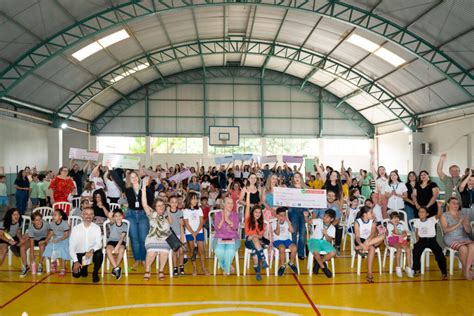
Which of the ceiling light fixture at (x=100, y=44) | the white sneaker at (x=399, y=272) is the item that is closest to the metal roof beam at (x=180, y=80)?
the ceiling light fixture at (x=100, y=44)

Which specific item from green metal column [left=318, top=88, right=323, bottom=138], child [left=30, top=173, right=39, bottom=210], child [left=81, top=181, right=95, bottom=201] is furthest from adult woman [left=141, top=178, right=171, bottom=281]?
green metal column [left=318, top=88, right=323, bottom=138]

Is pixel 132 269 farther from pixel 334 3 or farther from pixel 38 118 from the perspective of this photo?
pixel 38 118

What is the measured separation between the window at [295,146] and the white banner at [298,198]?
20483mm

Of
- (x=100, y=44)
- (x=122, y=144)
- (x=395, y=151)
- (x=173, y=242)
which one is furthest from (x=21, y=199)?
(x=395, y=151)

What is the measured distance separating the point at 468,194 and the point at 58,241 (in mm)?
7272

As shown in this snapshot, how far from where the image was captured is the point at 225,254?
6.91 metres

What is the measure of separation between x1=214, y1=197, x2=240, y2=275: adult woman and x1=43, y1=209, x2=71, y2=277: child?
98.2 inches

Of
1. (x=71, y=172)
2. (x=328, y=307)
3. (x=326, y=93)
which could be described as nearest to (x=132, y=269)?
(x=328, y=307)

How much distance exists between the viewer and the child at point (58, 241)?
22.4 ft

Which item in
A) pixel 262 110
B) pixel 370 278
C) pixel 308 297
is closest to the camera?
pixel 308 297

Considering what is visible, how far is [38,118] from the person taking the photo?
21.0m

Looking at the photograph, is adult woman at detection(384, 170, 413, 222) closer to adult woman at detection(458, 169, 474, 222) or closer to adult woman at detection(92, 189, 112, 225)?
adult woman at detection(458, 169, 474, 222)

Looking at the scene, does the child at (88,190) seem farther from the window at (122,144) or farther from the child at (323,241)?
the window at (122,144)

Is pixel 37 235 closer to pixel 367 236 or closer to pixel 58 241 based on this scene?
pixel 58 241
